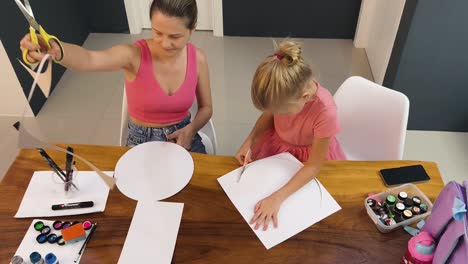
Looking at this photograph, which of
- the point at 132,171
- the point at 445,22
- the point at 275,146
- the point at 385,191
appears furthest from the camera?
the point at 445,22

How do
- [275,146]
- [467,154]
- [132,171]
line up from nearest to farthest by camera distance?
[132,171], [275,146], [467,154]

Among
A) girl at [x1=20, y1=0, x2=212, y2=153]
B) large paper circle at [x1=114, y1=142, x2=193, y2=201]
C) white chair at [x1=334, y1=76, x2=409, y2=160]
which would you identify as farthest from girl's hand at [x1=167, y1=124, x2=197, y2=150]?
white chair at [x1=334, y1=76, x2=409, y2=160]

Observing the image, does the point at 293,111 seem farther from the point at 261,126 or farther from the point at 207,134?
the point at 207,134

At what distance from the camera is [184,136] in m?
1.48

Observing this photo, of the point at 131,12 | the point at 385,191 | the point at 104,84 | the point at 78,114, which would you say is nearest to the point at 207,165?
the point at 385,191

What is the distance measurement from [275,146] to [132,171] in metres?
0.53

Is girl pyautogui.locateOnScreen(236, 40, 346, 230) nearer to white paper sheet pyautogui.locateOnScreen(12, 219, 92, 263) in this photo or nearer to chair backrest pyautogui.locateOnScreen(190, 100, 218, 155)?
chair backrest pyautogui.locateOnScreen(190, 100, 218, 155)

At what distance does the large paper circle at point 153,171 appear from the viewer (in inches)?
44.3

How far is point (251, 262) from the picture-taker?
37.7 inches

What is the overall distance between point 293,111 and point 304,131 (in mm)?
181

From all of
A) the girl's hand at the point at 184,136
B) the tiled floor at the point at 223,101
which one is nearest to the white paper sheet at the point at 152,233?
the girl's hand at the point at 184,136

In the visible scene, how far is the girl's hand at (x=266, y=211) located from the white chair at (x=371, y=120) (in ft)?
1.91

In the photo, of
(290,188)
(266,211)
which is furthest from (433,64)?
(266,211)

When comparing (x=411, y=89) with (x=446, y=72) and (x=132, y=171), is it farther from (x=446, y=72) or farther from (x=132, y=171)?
(x=132, y=171)
